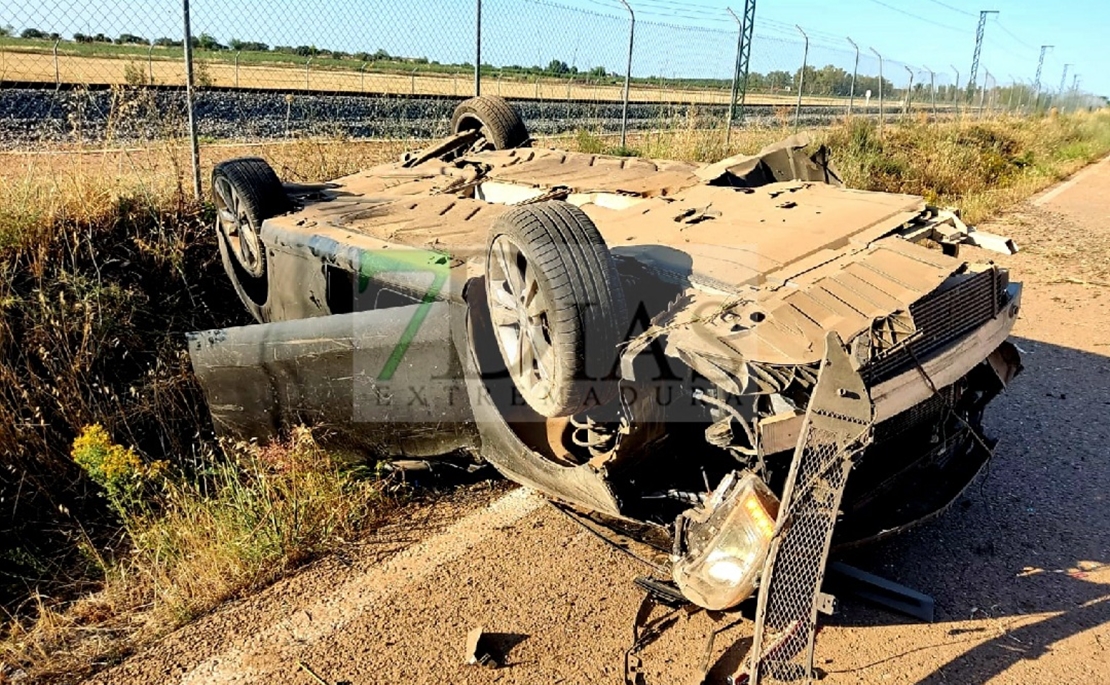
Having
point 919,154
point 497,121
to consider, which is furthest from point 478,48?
point 919,154

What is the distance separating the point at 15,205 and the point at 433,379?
354cm

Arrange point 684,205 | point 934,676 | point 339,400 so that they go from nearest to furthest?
point 934,676 < point 339,400 < point 684,205

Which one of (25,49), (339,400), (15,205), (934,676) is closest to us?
(934,676)

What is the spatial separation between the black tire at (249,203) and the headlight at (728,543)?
3227 millimetres

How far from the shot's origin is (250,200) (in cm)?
492

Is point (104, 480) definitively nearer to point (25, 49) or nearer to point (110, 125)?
point (110, 125)

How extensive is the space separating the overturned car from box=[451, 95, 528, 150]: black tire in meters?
1.70

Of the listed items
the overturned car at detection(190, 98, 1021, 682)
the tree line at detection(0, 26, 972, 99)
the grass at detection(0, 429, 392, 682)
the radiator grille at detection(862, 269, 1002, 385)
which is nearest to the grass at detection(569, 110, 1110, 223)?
the tree line at detection(0, 26, 972, 99)

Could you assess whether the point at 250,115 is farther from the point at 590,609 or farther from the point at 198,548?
the point at 590,609

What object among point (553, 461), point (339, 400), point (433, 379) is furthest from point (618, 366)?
point (339, 400)

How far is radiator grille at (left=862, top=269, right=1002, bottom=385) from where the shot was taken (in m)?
2.88

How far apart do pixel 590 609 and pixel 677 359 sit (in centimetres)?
104

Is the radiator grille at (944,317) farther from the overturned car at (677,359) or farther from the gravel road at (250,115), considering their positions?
the gravel road at (250,115)

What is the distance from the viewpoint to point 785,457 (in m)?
3.13
